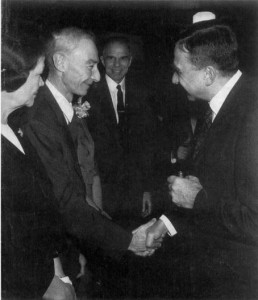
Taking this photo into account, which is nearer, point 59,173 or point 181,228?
point 59,173

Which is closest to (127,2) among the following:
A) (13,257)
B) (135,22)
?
(135,22)

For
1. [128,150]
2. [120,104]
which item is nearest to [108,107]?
[120,104]

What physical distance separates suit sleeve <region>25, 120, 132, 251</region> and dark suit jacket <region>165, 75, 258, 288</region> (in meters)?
0.40

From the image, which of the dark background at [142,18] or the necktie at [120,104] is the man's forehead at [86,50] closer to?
the dark background at [142,18]

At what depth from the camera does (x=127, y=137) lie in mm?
2152

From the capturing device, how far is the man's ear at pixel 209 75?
56.3 inches

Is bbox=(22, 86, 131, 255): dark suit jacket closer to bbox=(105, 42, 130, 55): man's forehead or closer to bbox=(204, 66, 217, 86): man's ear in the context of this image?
bbox=(204, 66, 217, 86): man's ear

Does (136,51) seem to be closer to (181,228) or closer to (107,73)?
Answer: (107,73)

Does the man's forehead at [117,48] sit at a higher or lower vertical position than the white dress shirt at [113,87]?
higher

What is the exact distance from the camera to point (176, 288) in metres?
1.90

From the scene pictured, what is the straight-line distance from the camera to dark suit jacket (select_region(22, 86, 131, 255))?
155 centimetres

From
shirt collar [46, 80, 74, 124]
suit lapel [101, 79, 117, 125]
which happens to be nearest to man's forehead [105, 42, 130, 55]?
suit lapel [101, 79, 117, 125]

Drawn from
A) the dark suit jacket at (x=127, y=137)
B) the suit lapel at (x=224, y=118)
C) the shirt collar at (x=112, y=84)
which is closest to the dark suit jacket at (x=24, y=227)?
the suit lapel at (x=224, y=118)

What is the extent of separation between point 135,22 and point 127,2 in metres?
0.24
